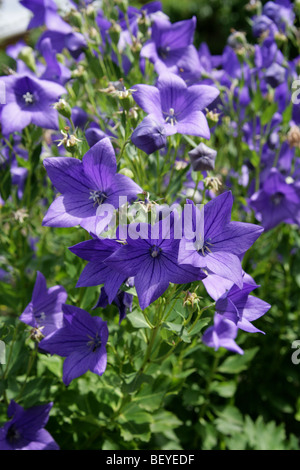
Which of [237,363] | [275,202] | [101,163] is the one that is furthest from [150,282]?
[237,363]

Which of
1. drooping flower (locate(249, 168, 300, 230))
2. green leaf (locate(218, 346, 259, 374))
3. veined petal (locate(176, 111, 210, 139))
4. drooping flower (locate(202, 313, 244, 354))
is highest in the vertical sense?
veined petal (locate(176, 111, 210, 139))

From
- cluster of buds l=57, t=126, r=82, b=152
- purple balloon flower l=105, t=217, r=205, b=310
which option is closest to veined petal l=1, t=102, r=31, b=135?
cluster of buds l=57, t=126, r=82, b=152

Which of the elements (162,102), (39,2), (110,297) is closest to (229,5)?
(39,2)

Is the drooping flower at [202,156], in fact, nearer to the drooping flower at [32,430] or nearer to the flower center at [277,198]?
the flower center at [277,198]

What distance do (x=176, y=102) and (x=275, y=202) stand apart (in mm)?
955

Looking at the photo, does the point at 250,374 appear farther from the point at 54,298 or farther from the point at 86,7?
the point at 86,7

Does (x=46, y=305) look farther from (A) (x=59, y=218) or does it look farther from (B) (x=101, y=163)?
(B) (x=101, y=163)

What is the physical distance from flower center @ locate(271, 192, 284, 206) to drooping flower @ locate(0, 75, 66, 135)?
1.23 meters

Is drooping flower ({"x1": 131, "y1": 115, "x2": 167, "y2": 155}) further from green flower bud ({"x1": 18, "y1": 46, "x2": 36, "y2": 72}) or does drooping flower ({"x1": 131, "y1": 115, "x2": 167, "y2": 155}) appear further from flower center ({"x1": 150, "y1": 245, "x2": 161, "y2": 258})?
green flower bud ({"x1": 18, "y1": 46, "x2": 36, "y2": 72})

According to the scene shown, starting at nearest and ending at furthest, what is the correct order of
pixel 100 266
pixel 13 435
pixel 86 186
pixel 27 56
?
pixel 100 266
pixel 86 186
pixel 13 435
pixel 27 56

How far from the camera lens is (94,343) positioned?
1811 mm

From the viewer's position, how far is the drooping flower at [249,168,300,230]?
260cm

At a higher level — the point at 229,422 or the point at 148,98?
the point at 148,98

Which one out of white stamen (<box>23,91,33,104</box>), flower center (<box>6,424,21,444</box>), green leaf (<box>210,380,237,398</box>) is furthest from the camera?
green leaf (<box>210,380,237,398</box>)
